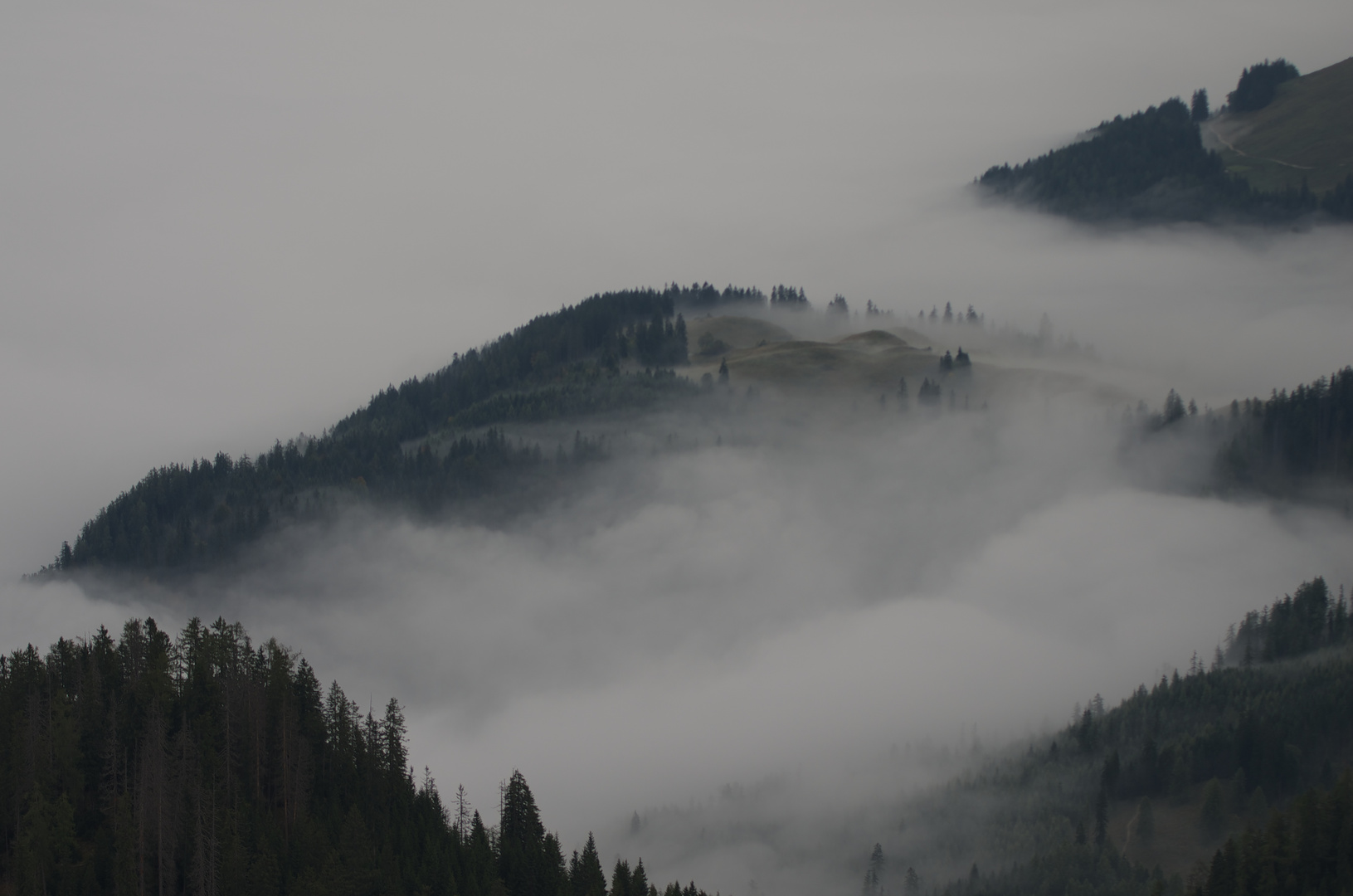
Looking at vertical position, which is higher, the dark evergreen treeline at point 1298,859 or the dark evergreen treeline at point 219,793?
the dark evergreen treeline at point 219,793

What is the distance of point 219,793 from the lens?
437 feet

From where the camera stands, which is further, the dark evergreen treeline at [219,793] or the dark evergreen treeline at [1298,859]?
the dark evergreen treeline at [1298,859]

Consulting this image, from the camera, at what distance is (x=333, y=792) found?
143 meters

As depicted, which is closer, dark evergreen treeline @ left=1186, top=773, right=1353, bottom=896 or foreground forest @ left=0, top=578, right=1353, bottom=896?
foreground forest @ left=0, top=578, right=1353, bottom=896

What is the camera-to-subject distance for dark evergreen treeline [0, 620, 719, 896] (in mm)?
119812

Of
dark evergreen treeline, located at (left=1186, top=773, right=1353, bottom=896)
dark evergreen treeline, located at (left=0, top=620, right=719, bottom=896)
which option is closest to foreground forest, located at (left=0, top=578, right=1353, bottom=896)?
dark evergreen treeline, located at (left=0, top=620, right=719, bottom=896)

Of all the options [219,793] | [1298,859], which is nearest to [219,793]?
[219,793]

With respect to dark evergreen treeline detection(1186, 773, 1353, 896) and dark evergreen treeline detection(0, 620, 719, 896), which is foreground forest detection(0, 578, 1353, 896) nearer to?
dark evergreen treeline detection(0, 620, 719, 896)

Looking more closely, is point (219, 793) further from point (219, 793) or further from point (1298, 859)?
point (1298, 859)

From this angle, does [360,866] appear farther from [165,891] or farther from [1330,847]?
[1330,847]

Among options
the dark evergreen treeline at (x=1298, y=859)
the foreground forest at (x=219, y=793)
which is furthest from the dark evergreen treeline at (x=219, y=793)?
the dark evergreen treeline at (x=1298, y=859)

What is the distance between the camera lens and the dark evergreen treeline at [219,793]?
393 feet

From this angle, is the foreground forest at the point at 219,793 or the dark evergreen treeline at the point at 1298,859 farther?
the dark evergreen treeline at the point at 1298,859

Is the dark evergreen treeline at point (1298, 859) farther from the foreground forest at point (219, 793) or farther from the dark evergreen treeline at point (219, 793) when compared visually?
the dark evergreen treeline at point (219, 793)
